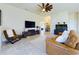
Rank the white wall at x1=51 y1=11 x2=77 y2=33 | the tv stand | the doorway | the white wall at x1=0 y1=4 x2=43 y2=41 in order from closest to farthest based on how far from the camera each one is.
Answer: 1. the white wall at x1=51 y1=11 x2=77 y2=33
2. the doorway
3. the white wall at x1=0 y1=4 x2=43 y2=41
4. the tv stand

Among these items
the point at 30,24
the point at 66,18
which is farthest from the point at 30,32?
the point at 66,18

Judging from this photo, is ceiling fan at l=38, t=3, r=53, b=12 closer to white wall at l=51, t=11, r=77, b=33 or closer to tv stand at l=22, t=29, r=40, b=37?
white wall at l=51, t=11, r=77, b=33

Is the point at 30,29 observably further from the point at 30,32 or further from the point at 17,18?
the point at 17,18

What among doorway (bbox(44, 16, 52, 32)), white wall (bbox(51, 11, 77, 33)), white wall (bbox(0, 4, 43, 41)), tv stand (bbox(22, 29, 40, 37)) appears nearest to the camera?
white wall (bbox(51, 11, 77, 33))

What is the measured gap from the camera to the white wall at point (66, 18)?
2.93m

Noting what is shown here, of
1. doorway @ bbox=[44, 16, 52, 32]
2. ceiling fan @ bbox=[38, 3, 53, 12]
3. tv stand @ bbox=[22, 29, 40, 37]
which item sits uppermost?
ceiling fan @ bbox=[38, 3, 53, 12]

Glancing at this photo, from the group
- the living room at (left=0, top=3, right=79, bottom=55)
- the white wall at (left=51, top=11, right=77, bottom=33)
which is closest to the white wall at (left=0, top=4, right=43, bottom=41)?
the living room at (left=0, top=3, right=79, bottom=55)

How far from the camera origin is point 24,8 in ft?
10.3

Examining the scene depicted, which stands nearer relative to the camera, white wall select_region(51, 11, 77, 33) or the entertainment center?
white wall select_region(51, 11, 77, 33)

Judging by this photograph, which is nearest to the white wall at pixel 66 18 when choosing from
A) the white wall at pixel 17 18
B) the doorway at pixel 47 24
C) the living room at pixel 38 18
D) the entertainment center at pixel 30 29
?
the living room at pixel 38 18

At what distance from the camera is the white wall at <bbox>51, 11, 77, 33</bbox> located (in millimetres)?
2933

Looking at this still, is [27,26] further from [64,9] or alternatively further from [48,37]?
[64,9]

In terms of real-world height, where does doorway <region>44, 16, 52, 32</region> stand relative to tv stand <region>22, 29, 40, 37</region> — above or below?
above
